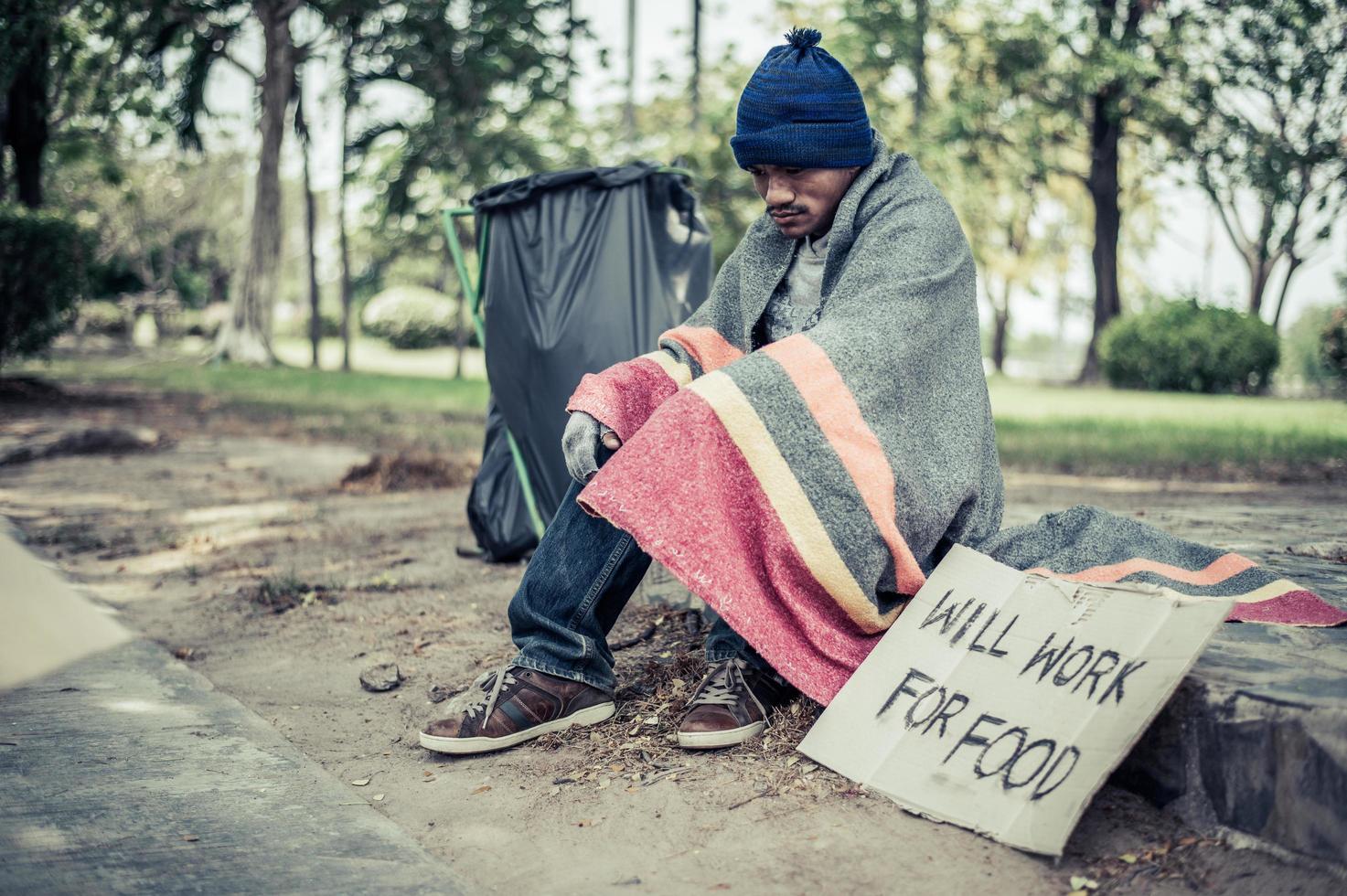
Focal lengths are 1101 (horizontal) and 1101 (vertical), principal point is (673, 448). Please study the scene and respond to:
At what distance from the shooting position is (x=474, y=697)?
7.68 ft

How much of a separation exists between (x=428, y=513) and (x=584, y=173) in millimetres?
2092

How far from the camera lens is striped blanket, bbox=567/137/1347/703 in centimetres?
202

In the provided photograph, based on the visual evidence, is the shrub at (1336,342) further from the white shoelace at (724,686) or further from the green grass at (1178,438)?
the white shoelace at (724,686)

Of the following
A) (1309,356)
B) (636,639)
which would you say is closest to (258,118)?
(636,639)

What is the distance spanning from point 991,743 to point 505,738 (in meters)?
0.98

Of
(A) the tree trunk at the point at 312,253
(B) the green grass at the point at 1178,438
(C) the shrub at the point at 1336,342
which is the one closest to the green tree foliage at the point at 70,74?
(A) the tree trunk at the point at 312,253

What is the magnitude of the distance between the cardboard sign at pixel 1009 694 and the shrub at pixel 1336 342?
1472 centimetres

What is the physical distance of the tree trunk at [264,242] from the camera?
1722 centimetres

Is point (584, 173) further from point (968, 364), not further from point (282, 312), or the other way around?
point (282, 312)

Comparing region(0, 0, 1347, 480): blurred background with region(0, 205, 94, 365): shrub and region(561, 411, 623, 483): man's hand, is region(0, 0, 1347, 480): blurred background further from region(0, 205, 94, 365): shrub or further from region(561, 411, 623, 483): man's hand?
region(561, 411, 623, 483): man's hand

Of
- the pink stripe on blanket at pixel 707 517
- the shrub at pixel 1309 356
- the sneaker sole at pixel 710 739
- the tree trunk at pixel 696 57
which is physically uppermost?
the tree trunk at pixel 696 57

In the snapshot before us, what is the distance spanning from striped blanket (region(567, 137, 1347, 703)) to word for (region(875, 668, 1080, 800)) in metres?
0.16

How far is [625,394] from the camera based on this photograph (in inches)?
90.7

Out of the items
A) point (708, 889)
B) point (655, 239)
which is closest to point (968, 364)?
point (708, 889)
